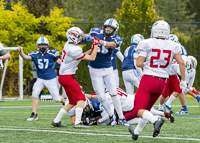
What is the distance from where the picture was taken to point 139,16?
2220 cm

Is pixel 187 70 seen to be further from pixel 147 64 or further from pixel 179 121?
pixel 147 64

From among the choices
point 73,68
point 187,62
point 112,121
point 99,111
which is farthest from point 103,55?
point 187,62

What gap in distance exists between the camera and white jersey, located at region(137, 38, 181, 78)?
5109 millimetres

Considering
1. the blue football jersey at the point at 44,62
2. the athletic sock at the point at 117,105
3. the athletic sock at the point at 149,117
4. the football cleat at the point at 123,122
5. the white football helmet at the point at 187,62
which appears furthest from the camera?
the white football helmet at the point at 187,62

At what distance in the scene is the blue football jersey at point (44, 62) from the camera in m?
8.41

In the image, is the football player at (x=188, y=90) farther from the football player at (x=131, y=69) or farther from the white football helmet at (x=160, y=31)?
the white football helmet at (x=160, y=31)

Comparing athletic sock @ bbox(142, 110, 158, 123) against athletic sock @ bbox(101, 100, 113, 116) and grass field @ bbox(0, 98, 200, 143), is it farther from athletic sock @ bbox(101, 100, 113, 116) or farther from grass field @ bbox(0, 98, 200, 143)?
athletic sock @ bbox(101, 100, 113, 116)

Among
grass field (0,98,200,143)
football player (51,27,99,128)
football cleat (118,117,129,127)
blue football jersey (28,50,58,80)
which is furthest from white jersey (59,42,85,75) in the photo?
blue football jersey (28,50,58,80)

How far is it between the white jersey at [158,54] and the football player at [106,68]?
1.87 m

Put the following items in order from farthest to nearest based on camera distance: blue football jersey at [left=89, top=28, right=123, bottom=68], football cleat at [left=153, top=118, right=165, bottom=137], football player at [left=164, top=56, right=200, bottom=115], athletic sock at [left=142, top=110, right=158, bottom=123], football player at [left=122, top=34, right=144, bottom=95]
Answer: football player at [left=122, top=34, right=144, bottom=95] → football player at [left=164, top=56, right=200, bottom=115] → blue football jersey at [left=89, top=28, right=123, bottom=68] → athletic sock at [left=142, top=110, right=158, bottom=123] → football cleat at [left=153, top=118, right=165, bottom=137]

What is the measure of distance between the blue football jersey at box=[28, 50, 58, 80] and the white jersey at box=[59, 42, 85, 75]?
5.80 feet

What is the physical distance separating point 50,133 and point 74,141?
0.91m

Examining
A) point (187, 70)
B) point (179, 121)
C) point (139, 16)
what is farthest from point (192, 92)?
point (139, 16)

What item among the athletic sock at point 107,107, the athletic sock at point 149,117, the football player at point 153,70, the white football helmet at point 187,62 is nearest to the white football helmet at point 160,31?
the football player at point 153,70
